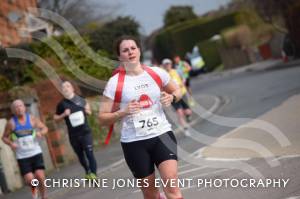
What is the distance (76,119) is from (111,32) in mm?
10557

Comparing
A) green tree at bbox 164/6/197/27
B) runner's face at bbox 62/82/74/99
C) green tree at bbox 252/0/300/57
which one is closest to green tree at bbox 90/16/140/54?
runner's face at bbox 62/82/74/99

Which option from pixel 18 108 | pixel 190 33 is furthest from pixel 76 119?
pixel 190 33

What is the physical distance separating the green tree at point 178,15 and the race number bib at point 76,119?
57.1 metres

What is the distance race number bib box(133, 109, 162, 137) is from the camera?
6.15m

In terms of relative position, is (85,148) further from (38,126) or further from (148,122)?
(148,122)

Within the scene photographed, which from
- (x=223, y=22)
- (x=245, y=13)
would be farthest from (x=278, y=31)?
(x=223, y=22)

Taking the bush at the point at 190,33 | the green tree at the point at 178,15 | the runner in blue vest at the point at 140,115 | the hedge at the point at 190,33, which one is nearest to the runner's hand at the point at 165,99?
the runner in blue vest at the point at 140,115

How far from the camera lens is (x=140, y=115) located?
20.2ft

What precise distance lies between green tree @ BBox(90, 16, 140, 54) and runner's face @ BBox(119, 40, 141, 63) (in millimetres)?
14233

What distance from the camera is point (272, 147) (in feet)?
34.2

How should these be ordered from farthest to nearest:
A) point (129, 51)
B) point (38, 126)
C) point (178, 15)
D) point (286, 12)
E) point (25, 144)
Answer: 1. point (178, 15)
2. point (286, 12)
3. point (38, 126)
4. point (25, 144)
5. point (129, 51)

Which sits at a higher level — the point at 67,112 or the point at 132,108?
the point at 132,108

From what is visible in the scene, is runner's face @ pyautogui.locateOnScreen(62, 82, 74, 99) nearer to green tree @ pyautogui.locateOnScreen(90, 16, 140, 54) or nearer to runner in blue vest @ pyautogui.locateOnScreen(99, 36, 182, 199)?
runner in blue vest @ pyautogui.locateOnScreen(99, 36, 182, 199)

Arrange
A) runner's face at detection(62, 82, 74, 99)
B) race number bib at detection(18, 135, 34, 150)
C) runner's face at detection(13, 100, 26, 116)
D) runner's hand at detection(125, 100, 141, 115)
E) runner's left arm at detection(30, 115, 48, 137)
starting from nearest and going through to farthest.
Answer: runner's hand at detection(125, 100, 141, 115) → runner's face at detection(13, 100, 26, 116) → race number bib at detection(18, 135, 34, 150) → runner's left arm at detection(30, 115, 48, 137) → runner's face at detection(62, 82, 74, 99)
